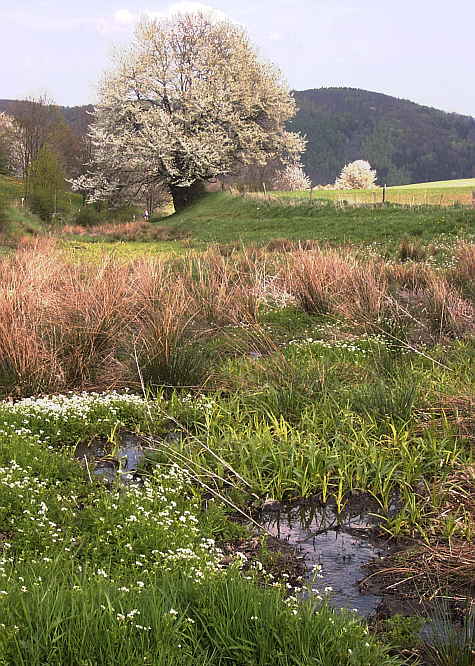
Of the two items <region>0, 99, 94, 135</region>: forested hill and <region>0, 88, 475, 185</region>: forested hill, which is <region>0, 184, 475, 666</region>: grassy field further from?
<region>0, 88, 475, 185</region>: forested hill

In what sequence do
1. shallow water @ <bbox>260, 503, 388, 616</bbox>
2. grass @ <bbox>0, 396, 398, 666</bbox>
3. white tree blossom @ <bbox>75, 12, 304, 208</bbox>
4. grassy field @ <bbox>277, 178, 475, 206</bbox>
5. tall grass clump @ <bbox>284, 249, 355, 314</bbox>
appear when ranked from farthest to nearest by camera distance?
white tree blossom @ <bbox>75, 12, 304, 208</bbox> < grassy field @ <bbox>277, 178, 475, 206</bbox> < tall grass clump @ <bbox>284, 249, 355, 314</bbox> < shallow water @ <bbox>260, 503, 388, 616</bbox> < grass @ <bbox>0, 396, 398, 666</bbox>

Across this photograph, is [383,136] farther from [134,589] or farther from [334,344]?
[134,589]

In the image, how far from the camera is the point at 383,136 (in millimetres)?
140625

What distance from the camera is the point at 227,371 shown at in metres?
8.48

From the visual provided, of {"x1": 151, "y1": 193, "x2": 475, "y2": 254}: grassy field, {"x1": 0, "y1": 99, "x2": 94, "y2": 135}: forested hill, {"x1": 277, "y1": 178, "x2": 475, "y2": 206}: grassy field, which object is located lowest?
{"x1": 151, "y1": 193, "x2": 475, "y2": 254}: grassy field

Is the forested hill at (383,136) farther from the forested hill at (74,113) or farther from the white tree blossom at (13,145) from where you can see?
the white tree blossom at (13,145)

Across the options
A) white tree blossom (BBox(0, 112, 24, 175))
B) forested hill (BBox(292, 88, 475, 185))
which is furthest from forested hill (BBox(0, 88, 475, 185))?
A: white tree blossom (BBox(0, 112, 24, 175))

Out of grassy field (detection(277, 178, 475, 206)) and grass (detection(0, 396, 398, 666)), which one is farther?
grassy field (detection(277, 178, 475, 206))

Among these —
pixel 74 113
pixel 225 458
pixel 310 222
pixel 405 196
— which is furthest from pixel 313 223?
pixel 74 113

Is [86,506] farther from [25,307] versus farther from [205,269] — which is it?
[205,269]

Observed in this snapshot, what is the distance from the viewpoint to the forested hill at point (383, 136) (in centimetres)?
12600

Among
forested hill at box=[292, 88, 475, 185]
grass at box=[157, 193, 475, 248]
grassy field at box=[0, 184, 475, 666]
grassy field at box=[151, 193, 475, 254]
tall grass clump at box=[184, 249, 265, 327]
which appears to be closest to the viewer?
grassy field at box=[0, 184, 475, 666]

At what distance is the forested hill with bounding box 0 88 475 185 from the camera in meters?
126

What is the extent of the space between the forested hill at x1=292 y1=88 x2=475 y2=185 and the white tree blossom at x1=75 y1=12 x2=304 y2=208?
3246 inches
